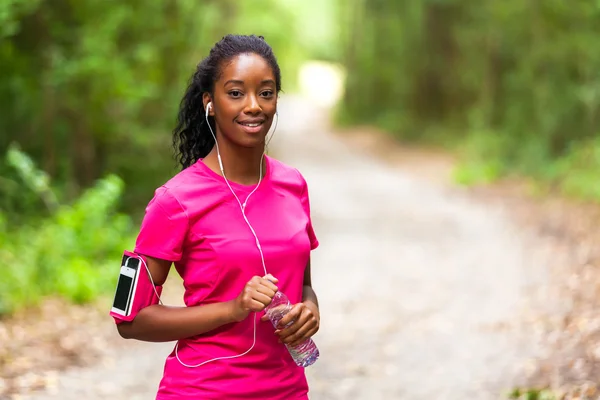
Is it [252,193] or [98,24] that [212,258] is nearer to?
[252,193]

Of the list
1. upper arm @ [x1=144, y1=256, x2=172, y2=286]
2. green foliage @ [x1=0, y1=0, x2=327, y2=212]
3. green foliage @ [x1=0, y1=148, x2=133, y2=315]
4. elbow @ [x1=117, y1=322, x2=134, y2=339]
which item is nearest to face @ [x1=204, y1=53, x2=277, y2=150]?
upper arm @ [x1=144, y1=256, x2=172, y2=286]

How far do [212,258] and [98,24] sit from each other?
30.5 ft

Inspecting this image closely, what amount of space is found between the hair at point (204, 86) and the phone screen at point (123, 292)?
58 cm

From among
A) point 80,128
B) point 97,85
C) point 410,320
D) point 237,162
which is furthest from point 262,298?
point 80,128

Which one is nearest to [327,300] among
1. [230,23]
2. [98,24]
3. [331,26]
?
[98,24]

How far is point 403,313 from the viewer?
9.48 metres

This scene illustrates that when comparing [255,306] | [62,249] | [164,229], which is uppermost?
[164,229]

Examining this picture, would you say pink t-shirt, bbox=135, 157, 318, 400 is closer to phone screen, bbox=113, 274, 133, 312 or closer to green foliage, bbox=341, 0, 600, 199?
phone screen, bbox=113, 274, 133, 312

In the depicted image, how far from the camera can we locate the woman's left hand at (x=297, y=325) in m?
2.43

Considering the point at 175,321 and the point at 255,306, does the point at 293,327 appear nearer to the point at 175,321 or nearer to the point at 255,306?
the point at 255,306

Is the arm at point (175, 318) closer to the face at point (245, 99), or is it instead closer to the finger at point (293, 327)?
the finger at point (293, 327)

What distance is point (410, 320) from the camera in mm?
9156

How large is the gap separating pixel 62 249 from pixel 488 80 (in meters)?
17.0

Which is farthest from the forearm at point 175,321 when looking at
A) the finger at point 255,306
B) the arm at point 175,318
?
the finger at point 255,306
